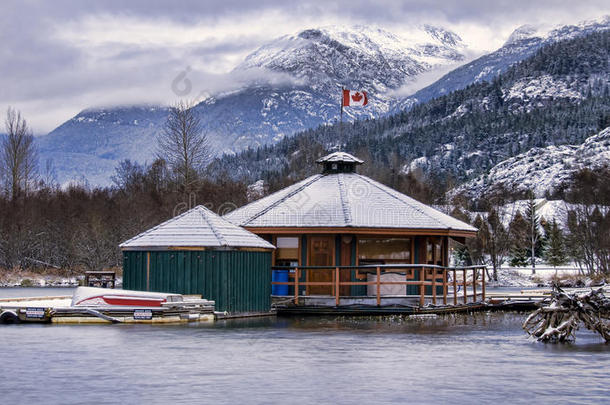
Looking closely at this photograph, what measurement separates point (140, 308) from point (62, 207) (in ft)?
175

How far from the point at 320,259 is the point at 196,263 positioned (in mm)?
6146

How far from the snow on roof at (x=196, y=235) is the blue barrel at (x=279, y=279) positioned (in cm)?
306

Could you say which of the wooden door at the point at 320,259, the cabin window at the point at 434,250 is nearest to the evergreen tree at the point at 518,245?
the cabin window at the point at 434,250

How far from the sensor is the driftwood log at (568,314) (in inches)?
810

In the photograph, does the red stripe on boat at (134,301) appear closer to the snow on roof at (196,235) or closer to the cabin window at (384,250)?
the snow on roof at (196,235)

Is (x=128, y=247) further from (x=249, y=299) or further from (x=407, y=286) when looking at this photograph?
(x=407, y=286)

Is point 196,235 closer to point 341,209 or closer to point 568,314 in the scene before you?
point 341,209

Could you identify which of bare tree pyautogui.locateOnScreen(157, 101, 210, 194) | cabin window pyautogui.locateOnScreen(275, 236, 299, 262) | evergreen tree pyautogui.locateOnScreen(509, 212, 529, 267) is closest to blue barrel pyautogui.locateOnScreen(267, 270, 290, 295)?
cabin window pyautogui.locateOnScreen(275, 236, 299, 262)

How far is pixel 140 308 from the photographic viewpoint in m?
24.8

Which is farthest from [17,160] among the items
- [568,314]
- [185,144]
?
[568,314]

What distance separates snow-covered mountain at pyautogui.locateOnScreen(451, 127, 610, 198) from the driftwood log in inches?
5029

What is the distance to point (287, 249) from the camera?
31547 mm

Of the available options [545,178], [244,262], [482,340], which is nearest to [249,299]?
[244,262]

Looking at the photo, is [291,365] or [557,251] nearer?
[291,365]
